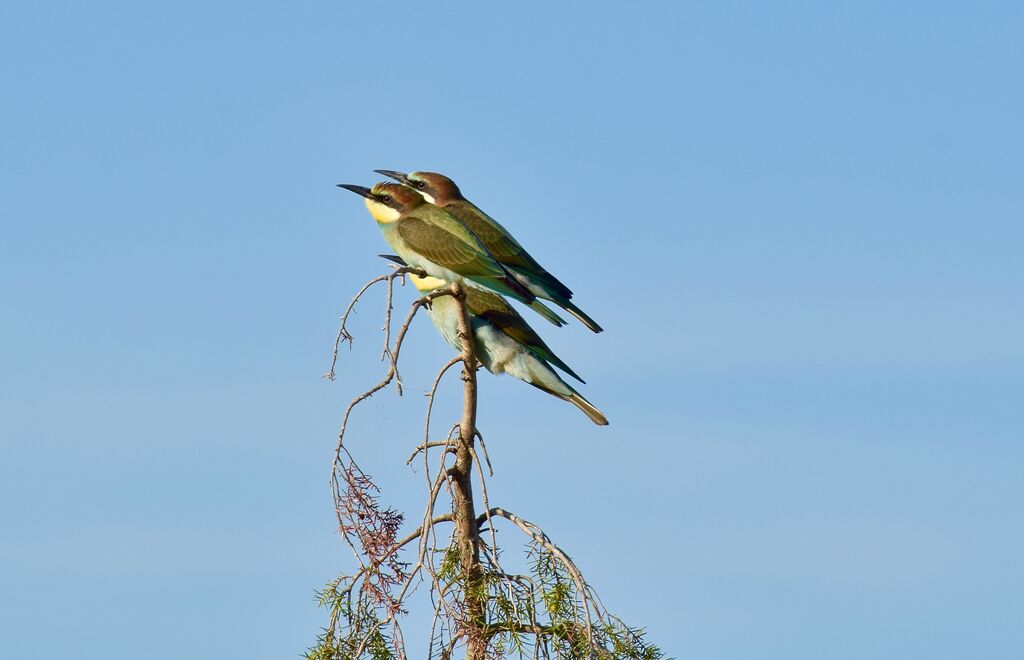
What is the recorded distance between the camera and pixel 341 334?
5.01 m

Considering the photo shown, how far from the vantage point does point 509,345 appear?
748 centimetres

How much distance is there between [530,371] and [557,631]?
284cm

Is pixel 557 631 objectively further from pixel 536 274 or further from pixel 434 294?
pixel 536 274

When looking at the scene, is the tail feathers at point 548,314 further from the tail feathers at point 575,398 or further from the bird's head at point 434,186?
the bird's head at point 434,186

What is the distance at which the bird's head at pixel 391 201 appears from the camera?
313 inches

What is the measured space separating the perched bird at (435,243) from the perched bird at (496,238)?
0.57 feet

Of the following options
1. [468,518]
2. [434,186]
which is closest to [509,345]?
[434,186]

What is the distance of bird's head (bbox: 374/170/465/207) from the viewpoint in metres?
8.48

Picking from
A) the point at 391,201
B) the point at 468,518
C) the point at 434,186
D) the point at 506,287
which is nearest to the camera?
the point at 468,518

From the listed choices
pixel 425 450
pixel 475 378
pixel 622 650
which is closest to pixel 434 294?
pixel 475 378

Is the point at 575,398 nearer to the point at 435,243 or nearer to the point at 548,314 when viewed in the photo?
the point at 548,314

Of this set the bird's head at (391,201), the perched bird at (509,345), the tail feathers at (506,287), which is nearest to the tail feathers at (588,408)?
the perched bird at (509,345)

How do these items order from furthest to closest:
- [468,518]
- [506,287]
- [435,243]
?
[435,243] < [506,287] < [468,518]

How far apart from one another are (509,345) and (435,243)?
680 millimetres
